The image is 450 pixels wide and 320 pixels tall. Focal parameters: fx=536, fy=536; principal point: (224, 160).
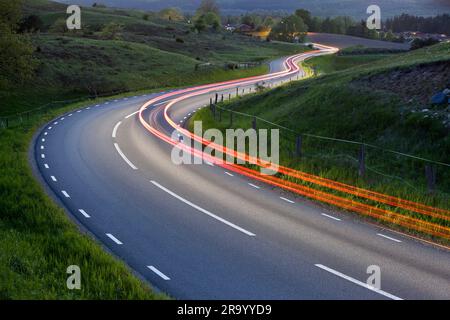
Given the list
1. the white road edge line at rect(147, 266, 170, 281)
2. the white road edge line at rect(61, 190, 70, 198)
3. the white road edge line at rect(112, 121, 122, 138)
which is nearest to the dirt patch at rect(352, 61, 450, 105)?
the white road edge line at rect(112, 121, 122, 138)

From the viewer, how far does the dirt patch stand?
25.5 meters

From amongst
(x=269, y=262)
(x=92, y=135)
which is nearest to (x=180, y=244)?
(x=269, y=262)

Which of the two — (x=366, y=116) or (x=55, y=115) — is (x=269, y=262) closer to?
(x=366, y=116)

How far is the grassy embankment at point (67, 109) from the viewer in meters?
10.4

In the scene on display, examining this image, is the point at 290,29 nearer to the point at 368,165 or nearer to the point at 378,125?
the point at 378,125

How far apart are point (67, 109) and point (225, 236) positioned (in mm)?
31587

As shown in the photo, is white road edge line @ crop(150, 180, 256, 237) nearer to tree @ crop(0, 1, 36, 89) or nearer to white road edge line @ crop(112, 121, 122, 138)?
white road edge line @ crop(112, 121, 122, 138)

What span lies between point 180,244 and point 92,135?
18.2 metres

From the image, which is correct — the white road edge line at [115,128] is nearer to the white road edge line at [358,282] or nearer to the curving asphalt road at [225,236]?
the curving asphalt road at [225,236]

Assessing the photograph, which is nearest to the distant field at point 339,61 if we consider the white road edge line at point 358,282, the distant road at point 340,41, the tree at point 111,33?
the tree at point 111,33
